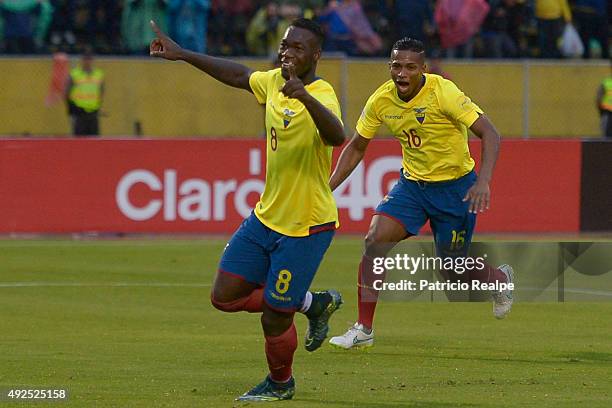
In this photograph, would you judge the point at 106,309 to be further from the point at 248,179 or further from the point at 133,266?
the point at 248,179

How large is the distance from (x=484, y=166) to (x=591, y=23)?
56.6 ft

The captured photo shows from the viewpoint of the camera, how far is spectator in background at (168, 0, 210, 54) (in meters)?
24.5

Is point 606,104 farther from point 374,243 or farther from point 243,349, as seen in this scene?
point 243,349

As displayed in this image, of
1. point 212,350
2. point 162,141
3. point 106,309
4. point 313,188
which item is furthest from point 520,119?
point 313,188

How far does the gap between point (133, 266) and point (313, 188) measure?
875 cm

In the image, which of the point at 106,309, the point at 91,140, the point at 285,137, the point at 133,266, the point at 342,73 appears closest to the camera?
the point at 285,137

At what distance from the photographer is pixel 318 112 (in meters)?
8.45

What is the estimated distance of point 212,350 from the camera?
11.4 metres

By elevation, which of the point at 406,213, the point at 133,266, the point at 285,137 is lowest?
the point at 133,266

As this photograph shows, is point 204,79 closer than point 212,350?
No

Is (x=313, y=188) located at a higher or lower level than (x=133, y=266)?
higher

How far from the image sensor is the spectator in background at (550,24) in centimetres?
2630

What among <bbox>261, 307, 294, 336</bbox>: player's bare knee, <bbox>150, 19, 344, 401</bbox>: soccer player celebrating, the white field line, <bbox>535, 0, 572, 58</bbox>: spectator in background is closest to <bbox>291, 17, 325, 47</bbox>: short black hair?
<bbox>150, 19, 344, 401</bbox>: soccer player celebrating

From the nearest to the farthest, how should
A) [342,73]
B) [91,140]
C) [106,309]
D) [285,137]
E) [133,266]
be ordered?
[285,137] < [106,309] < [133,266] < [91,140] < [342,73]
